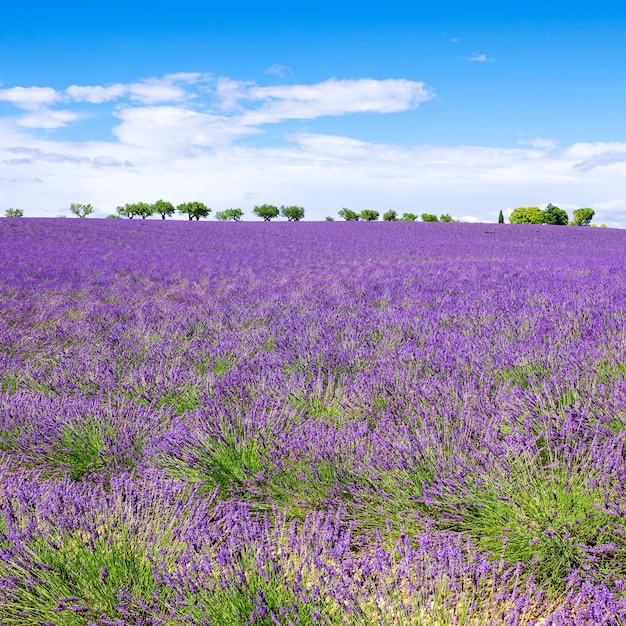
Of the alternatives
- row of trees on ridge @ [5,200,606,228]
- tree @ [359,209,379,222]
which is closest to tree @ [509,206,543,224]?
row of trees on ridge @ [5,200,606,228]

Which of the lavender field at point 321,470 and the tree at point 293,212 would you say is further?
the tree at point 293,212

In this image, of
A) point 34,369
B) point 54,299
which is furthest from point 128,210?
point 34,369

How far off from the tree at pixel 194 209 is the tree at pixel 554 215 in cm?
3636

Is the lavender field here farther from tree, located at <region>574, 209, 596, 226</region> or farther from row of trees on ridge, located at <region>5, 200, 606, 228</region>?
tree, located at <region>574, 209, 596, 226</region>

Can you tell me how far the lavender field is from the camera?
1.37m

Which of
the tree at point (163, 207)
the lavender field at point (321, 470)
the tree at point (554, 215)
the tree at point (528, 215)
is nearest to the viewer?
the lavender field at point (321, 470)

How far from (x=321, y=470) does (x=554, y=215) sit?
53885 millimetres

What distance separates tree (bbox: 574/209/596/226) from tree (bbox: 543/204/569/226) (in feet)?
23.3

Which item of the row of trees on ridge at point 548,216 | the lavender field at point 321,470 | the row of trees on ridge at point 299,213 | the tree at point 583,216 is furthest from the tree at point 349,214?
the lavender field at point 321,470

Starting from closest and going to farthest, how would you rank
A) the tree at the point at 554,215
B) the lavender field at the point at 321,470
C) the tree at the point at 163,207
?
the lavender field at the point at 321,470, the tree at the point at 554,215, the tree at the point at 163,207

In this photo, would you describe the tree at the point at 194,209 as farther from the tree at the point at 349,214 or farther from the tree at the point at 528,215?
the tree at the point at 528,215

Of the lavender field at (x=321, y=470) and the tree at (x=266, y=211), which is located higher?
the tree at (x=266, y=211)

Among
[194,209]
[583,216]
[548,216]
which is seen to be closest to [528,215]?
[548,216]

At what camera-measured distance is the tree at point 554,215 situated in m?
48.8
